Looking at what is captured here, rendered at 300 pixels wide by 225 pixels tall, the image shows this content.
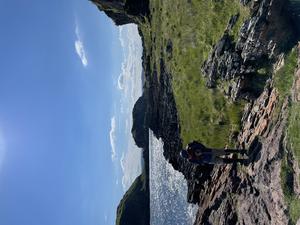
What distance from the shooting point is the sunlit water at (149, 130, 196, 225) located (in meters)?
51.0

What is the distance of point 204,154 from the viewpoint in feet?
90.3

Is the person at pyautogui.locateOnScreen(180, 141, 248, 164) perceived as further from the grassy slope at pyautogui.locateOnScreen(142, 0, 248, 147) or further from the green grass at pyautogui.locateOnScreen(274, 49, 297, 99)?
the green grass at pyautogui.locateOnScreen(274, 49, 297, 99)

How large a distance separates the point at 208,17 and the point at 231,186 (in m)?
14.3

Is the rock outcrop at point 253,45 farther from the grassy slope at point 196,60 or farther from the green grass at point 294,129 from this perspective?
the green grass at point 294,129

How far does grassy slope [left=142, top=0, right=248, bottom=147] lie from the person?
387 cm

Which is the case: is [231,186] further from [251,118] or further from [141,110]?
A: [141,110]

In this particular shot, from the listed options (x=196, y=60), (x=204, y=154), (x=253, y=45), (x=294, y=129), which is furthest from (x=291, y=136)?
(x=196, y=60)

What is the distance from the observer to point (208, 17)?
119 feet

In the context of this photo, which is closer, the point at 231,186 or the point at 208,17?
the point at 231,186

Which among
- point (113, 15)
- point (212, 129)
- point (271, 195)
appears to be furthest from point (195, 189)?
point (113, 15)

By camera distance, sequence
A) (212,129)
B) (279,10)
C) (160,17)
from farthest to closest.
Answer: (160,17), (212,129), (279,10)

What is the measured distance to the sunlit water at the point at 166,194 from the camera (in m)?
51.0

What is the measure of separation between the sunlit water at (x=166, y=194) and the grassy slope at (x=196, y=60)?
10.3 meters

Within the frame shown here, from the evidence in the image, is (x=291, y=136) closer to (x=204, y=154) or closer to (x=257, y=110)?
(x=257, y=110)
